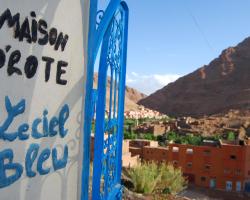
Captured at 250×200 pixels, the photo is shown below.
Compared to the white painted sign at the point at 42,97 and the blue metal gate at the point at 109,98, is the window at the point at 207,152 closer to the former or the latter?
the blue metal gate at the point at 109,98

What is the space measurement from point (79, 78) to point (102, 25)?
359 millimetres

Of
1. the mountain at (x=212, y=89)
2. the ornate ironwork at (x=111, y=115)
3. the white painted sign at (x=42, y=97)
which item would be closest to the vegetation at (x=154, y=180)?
the ornate ironwork at (x=111, y=115)

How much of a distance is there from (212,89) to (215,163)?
1921 inches

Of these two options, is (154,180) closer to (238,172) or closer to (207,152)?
(207,152)

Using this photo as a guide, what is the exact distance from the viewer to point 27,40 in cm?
154

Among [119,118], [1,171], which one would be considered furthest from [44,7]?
[119,118]

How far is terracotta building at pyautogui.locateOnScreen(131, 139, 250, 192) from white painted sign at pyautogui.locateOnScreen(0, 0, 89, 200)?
16.1 metres

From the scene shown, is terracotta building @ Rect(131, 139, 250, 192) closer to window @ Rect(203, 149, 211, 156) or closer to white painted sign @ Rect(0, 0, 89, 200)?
window @ Rect(203, 149, 211, 156)

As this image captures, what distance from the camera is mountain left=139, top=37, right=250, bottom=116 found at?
192 ft

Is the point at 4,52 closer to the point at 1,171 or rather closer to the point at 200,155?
the point at 1,171

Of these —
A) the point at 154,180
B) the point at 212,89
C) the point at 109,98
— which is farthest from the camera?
the point at 212,89

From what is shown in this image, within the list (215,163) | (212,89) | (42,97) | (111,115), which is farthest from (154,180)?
(212,89)

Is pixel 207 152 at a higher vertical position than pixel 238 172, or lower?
higher

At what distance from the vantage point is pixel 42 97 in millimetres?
1617
